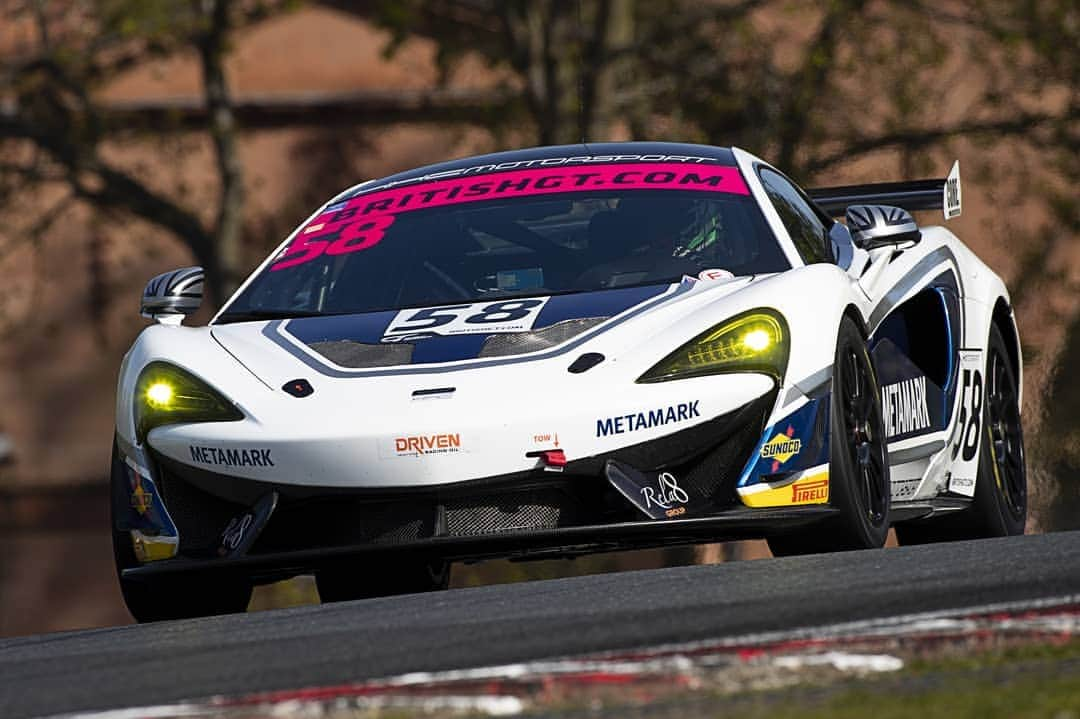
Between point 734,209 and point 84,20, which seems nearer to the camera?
point 734,209

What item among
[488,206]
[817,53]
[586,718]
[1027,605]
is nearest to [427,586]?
[488,206]

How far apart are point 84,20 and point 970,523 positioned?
1538 centimetres

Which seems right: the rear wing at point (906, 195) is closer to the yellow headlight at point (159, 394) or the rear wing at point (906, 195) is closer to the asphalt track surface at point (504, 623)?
the asphalt track surface at point (504, 623)

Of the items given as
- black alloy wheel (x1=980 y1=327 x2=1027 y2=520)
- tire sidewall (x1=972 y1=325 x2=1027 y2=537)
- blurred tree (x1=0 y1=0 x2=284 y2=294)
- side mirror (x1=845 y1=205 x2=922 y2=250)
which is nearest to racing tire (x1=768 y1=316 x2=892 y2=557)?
side mirror (x1=845 y1=205 x2=922 y2=250)

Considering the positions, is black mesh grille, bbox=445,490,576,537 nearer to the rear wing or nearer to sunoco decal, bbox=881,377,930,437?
sunoco decal, bbox=881,377,930,437

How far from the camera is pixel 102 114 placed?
21.9 metres

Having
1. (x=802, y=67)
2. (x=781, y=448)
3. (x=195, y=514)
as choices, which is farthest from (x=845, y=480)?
(x=802, y=67)

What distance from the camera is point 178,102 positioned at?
24891 millimetres

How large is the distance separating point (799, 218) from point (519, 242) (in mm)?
978

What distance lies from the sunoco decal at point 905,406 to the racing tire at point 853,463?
0.26 meters

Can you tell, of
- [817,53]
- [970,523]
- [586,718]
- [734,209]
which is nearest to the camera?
[586,718]

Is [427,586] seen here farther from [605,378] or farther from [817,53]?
[817,53]

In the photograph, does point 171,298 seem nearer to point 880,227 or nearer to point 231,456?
point 231,456

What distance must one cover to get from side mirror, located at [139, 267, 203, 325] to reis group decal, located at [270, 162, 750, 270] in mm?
325
